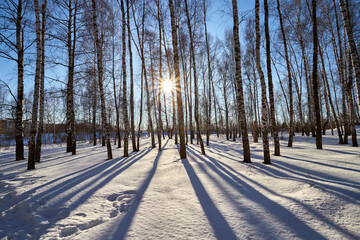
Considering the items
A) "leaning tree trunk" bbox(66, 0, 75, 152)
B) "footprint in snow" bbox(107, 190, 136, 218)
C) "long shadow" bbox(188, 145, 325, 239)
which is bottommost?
"footprint in snow" bbox(107, 190, 136, 218)

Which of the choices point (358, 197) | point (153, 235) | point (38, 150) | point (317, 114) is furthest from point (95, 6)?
point (317, 114)

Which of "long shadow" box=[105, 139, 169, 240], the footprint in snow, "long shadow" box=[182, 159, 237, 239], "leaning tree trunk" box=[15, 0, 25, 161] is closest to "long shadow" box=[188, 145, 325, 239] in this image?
"long shadow" box=[182, 159, 237, 239]

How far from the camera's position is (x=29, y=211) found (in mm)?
2445

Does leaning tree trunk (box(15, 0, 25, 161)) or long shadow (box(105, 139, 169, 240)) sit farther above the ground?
leaning tree trunk (box(15, 0, 25, 161))

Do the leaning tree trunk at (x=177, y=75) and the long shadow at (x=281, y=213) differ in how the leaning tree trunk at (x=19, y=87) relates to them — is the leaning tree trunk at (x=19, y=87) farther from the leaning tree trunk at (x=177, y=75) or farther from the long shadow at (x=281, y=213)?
the long shadow at (x=281, y=213)

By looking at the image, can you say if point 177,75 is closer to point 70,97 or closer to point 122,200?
point 122,200

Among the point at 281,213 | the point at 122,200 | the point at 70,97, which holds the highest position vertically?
the point at 70,97

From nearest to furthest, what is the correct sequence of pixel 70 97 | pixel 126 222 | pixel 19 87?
pixel 126 222 → pixel 19 87 → pixel 70 97

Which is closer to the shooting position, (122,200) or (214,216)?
(214,216)

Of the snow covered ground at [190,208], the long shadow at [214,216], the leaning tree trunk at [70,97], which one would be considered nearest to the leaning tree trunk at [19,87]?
the leaning tree trunk at [70,97]

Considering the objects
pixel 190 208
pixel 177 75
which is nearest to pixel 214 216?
pixel 190 208

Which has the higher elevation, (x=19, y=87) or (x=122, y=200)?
(x=19, y=87)

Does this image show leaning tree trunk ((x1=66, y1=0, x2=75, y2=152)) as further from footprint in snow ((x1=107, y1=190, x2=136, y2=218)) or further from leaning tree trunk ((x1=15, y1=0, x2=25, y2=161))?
footprint in snow ((x1=107, y1=190, x2=136, y2=218))

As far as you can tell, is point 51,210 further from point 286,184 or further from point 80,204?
point 286,184
